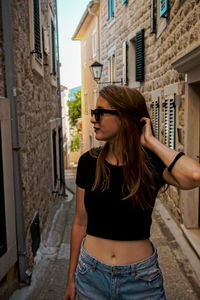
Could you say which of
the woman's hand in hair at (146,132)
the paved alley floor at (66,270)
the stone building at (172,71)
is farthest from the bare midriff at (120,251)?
the stone building at (172,71)

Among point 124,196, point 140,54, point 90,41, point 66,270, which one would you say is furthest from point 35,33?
point 90,41

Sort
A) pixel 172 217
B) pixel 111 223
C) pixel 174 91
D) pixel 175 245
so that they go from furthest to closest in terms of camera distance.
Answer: pixel 172 217
pixel 174 91
pixel 175 245
pixel 111 223

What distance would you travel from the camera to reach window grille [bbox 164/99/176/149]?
247 inches

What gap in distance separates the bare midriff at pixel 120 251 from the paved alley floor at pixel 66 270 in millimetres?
2438

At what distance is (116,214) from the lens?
180cm

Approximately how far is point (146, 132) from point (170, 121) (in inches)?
186

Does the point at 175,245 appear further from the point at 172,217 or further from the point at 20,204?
the point at 20,204

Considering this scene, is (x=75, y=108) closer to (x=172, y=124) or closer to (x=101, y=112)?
(x=172, y=124)

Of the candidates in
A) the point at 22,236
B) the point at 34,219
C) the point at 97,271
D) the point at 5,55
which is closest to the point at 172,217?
the point at 34,219

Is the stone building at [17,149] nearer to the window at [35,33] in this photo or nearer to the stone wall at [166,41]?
the window at [35,33]

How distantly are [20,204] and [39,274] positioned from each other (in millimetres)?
1223

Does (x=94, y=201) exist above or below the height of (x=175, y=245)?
above

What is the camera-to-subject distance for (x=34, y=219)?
4.96 m

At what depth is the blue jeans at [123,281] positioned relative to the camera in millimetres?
1784
